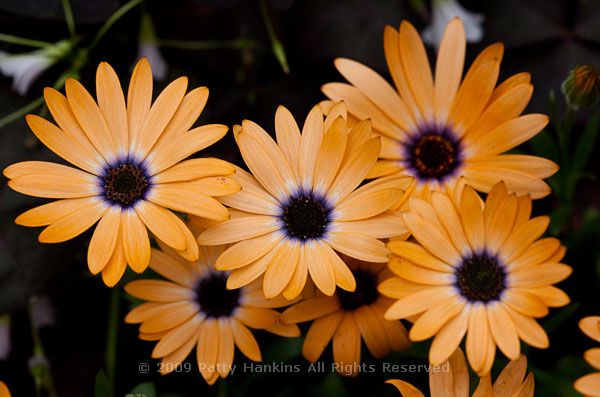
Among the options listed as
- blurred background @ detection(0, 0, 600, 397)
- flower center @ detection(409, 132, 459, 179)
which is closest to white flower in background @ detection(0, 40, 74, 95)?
blurred background @ detection(0, 0, 600, 397)

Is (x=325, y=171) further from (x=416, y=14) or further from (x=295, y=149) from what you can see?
(x=416, y=14)

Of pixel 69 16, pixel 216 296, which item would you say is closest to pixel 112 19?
pixel 69 16

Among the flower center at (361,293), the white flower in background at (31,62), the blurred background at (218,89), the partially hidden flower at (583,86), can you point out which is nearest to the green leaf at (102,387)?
the blurred background at (218,89)

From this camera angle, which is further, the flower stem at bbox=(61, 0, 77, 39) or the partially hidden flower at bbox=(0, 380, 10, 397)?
the flower stem at bbox=(61, 0, 77, 39)

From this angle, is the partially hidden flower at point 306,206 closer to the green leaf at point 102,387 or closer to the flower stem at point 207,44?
the green leaf at point 102,387

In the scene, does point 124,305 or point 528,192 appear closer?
point 528,192

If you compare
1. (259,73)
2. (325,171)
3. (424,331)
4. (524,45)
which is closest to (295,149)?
(325,171)

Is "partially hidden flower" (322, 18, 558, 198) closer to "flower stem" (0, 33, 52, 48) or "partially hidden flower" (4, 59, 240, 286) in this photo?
"partially hidden flower" (4, 59, 240, 286)
